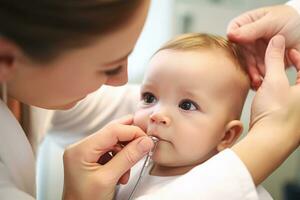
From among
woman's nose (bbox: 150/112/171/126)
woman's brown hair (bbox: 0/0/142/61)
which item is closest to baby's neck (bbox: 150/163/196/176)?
woman's nose (bbox: 150/112/171/126)

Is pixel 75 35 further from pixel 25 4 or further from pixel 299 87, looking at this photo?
pixel 299 87

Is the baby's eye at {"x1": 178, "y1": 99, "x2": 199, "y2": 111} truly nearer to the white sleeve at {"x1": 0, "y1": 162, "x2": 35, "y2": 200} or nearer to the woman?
the woman

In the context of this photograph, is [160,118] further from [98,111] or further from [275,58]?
[98,111]

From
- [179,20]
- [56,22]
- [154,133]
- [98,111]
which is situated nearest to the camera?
[56,22]

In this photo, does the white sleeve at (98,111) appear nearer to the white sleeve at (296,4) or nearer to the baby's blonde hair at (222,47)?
the baby's blonde hair at (222,47)

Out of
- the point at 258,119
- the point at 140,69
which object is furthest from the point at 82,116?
the point at 258,119

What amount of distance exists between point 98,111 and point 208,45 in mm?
403

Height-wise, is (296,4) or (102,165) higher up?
(296,4)

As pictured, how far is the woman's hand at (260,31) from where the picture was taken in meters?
0.80

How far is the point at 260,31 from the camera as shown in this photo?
0.80 metres

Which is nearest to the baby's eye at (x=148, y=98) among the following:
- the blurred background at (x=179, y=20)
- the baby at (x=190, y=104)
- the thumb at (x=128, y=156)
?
the baby at (x=190, y=104)

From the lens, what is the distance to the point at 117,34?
23.7 inches

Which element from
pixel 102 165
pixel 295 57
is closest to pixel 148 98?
pixel 102 165

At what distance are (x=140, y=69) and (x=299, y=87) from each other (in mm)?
743
